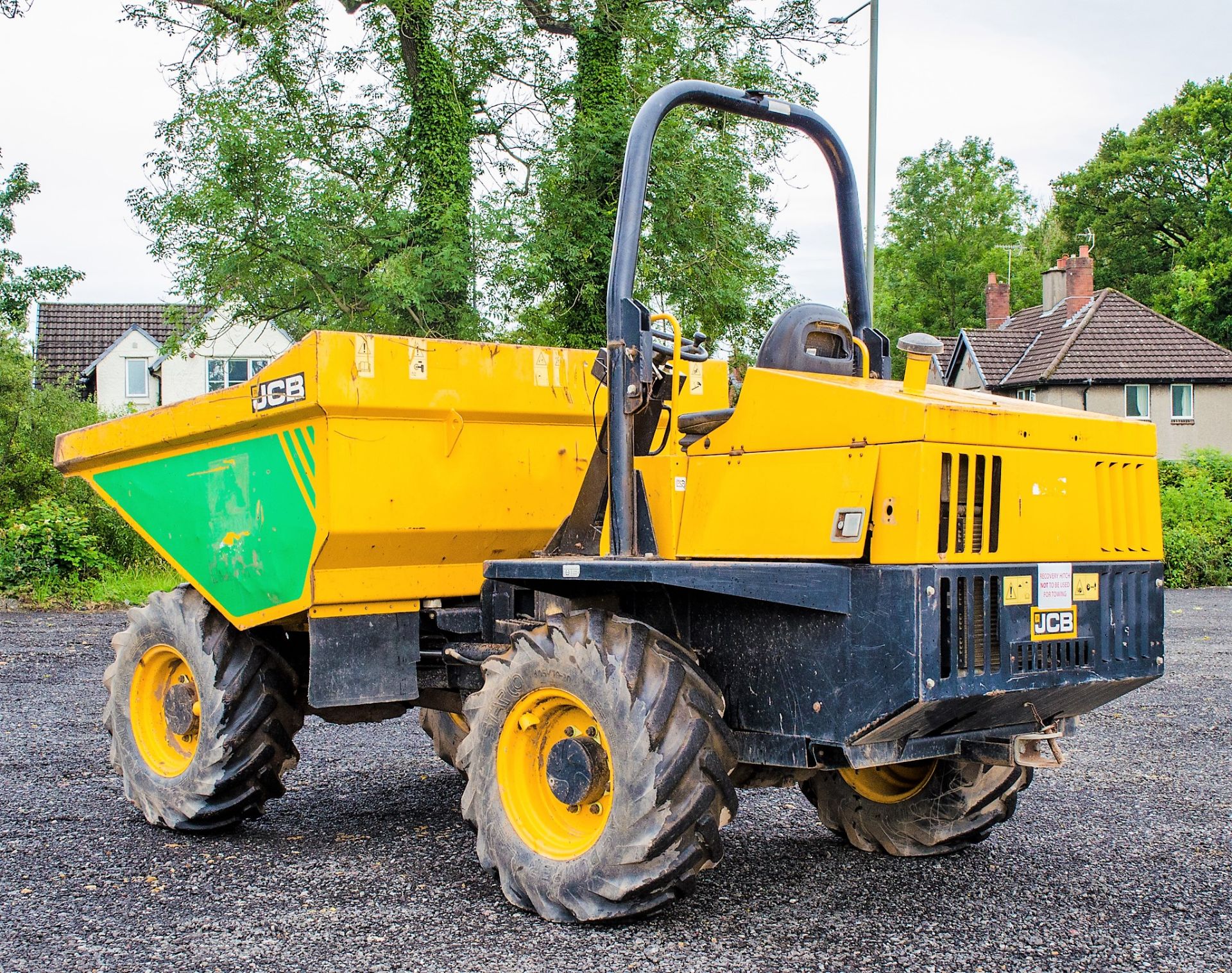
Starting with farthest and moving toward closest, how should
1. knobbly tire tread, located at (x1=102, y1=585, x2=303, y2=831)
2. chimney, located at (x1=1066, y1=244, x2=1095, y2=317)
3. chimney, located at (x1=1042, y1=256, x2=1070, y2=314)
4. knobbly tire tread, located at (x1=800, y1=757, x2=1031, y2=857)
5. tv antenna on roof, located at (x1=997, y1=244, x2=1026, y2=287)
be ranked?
tv antenna on roof, located at (x1=997, y1=244, x2=1026, y2=287), chimney, located at (x1=1042, y1=256, x2=1070, y2=314), chimney, located at (x1=1066, y1=244, x2=1095, y2=317), knobbly tire tread, located at (x1=102, y1=585, x2=303, y2=831), knobbly tire tread, located at (x1=800, y1=757, x2=1031, y2=857)

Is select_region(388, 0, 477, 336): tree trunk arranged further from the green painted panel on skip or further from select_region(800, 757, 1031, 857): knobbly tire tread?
select_region(800, 757, 1031, 857): knobbly tire tread

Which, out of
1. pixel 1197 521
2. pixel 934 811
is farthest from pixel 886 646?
pixel 1197 521

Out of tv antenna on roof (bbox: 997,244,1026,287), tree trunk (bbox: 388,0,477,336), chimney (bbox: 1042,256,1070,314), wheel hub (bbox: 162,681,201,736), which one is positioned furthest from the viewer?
tv antenna on roof (bbox: 997,244,1026,287)

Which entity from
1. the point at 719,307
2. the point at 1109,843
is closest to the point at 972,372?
the point at 719,307

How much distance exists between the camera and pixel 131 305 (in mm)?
50969

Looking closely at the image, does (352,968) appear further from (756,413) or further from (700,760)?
(756,413)

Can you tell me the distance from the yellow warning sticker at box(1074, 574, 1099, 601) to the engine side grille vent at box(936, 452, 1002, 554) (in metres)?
0.42

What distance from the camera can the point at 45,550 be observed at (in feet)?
53.0

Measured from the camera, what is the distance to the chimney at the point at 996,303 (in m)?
50.4

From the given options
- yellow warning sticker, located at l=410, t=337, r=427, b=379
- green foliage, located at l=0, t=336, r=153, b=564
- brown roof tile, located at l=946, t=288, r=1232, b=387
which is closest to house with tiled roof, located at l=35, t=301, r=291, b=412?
green foliage, located at l=0, t=336, r=153, b=564

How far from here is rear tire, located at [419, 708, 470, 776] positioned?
6.50 metres

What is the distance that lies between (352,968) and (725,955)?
115 cm

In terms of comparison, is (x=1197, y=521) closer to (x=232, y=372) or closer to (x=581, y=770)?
(x=581, y=770)

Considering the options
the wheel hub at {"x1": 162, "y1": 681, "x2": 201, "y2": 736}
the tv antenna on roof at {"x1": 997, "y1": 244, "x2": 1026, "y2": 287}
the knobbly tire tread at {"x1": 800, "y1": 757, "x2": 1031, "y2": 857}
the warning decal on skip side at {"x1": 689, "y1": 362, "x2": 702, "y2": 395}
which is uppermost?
the tv antenna on roof at {"x1": 997, "y1": 244, "x2": 1026, "y2": 287}
